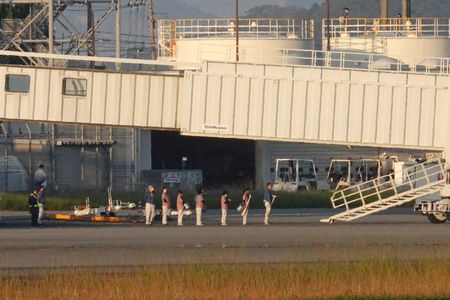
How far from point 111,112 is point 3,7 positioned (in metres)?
49.0

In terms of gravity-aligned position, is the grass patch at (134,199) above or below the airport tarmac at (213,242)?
above

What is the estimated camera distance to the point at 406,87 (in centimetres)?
4862

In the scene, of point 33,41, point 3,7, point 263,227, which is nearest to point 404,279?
point 263,227

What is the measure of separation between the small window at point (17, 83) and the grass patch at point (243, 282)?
20.7 m

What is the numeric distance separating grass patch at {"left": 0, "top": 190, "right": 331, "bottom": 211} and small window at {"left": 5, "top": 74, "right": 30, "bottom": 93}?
27.2 feet

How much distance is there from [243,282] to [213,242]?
37.3 feet

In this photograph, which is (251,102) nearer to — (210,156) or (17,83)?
(17,83)

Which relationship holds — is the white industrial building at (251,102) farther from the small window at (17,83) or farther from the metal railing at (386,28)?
the metal railing at (386,28)

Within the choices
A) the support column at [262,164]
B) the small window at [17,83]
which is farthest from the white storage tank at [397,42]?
the small window at [17,83]

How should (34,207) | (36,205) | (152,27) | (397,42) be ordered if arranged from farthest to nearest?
(152,27)
(397,42)
(36,205)
(34,207)

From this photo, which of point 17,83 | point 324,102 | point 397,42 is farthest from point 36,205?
point 397,42

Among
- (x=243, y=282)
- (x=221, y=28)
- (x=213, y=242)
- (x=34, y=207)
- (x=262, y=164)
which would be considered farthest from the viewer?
(x=221, y=28)

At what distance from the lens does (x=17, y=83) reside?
162ft

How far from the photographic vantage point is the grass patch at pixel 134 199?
187ft
